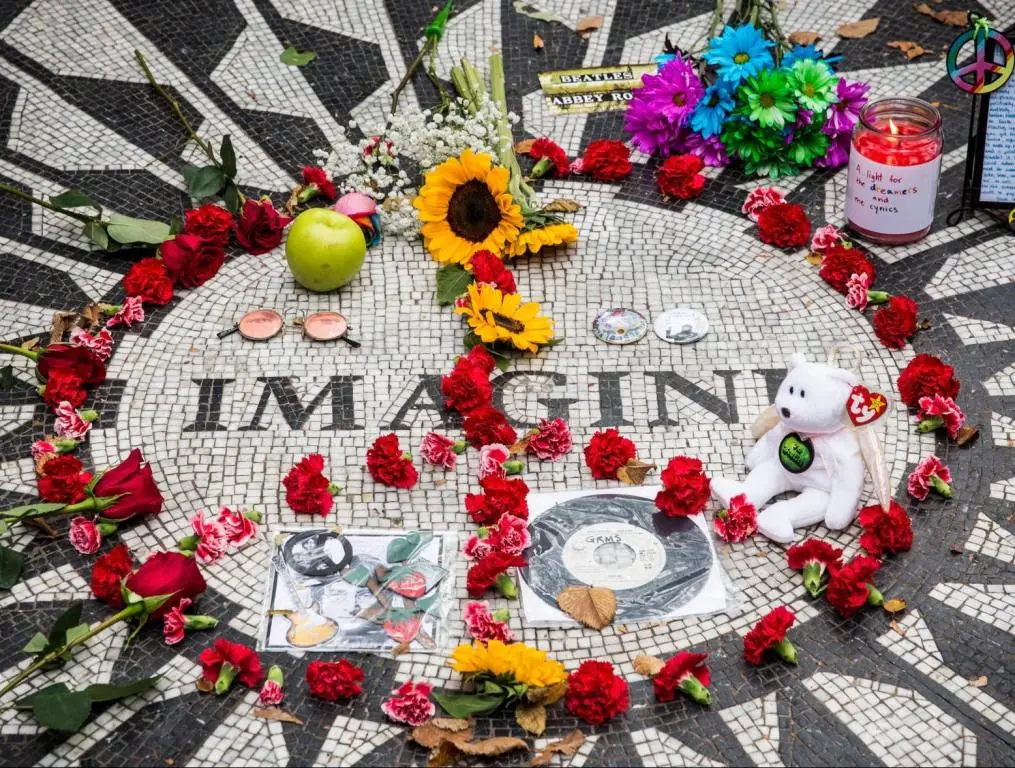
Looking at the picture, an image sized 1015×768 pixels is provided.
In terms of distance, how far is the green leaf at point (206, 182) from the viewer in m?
6.16

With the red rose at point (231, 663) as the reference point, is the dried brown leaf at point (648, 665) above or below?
below

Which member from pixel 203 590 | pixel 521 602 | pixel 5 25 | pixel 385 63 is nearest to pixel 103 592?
pixel 203 590

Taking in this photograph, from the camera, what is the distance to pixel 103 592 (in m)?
4.50

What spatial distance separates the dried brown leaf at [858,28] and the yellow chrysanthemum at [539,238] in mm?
2374

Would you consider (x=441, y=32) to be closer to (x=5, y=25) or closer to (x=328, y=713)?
(x=5, y=25)

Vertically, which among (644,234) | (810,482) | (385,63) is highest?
(385,63)

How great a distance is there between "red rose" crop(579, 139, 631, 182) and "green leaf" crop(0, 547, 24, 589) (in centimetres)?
316

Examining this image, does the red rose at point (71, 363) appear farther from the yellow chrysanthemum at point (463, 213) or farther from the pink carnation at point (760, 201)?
the pink carnation at point (760, 201)

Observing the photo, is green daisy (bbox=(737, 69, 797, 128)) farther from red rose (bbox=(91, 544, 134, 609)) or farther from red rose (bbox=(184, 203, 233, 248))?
red rose (bbox=(91, 544, 134, 609))

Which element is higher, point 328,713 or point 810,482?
point 810,482

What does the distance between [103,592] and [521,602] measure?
1.38m

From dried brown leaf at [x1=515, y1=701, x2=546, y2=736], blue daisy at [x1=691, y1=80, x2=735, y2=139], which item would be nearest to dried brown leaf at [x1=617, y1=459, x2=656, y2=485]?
dried brown leaf at [x1=515, y1=701, x2=546, y2=736]

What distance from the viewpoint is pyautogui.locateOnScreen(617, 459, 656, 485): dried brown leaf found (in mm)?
4980

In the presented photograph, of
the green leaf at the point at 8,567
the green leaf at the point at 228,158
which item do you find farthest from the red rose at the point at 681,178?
the green leaf at the point at 8,567
